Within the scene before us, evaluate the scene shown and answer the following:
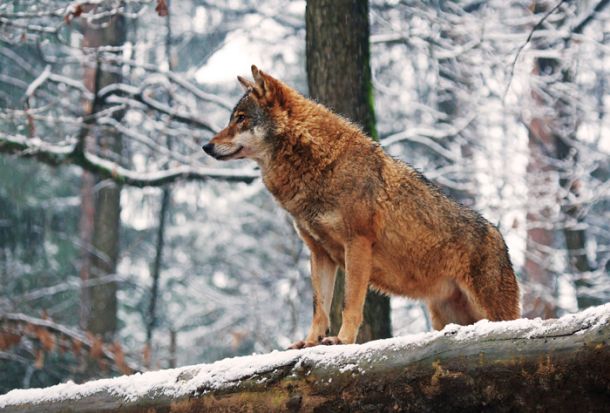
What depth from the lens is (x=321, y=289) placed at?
19.7ft

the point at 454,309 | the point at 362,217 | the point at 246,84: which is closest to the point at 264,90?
the point at 246,84

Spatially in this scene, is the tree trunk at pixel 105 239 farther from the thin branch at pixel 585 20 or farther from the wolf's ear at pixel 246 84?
the wolf's ear at pixel 246 84

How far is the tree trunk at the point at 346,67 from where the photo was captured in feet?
26.3

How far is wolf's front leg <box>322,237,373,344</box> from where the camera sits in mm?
5539

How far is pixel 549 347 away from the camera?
3055mm

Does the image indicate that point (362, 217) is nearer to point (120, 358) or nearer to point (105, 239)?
point (120, 358)

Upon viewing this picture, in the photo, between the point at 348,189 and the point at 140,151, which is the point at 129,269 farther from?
the point at 348,189

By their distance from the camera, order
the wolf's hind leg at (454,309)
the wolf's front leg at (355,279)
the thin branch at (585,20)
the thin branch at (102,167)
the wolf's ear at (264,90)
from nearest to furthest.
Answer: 1. the wolf's front leg at (355,279)
2. the wolf's hind leg at (454,309)
3. the wolf's ear at (264,90)
4. the thin branch at (102,167)
5. the thin branch at (585,20)

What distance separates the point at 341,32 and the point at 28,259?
14.1m

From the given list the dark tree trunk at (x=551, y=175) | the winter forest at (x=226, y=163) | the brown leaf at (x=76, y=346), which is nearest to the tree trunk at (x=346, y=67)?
the winter forest at (x=226, y=163)

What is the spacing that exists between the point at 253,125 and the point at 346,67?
7.85 ft

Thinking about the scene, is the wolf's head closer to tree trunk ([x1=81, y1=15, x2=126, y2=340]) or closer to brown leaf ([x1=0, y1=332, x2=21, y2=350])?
brown leaf ([x1=0, y1=332, x2=21, y2=350])

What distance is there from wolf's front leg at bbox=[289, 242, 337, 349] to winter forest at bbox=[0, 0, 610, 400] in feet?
6.79

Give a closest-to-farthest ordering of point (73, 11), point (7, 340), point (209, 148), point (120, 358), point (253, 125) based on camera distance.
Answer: point (209, 148), point (253, 125), point (73, 11), point (120, 358), point (7, 340)
